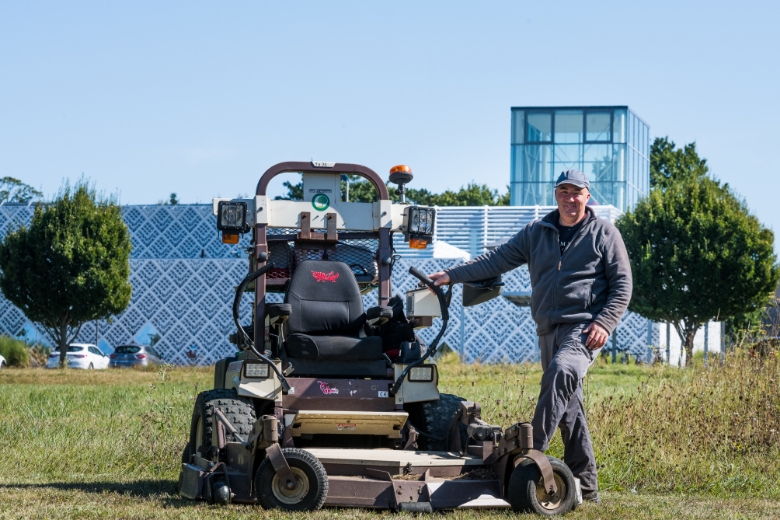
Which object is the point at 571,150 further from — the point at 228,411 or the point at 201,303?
the point at 228,411

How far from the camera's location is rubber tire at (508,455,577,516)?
5754mm

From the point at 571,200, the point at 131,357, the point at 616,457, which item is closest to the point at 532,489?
the point at 571,200

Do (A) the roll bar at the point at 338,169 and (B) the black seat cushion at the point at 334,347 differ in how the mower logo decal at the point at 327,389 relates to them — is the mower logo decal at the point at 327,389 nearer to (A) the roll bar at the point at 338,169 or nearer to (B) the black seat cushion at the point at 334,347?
(B) the black seat cushion at the point at 334,347

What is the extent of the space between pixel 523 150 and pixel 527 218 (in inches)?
292

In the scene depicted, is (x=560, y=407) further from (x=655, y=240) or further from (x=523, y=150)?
(x=523, y=150)

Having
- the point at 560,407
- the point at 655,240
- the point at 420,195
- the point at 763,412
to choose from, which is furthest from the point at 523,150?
the point at 560,407

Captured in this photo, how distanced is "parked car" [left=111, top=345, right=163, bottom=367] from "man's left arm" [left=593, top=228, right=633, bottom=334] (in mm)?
30546

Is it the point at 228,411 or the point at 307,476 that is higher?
the point at 228,411

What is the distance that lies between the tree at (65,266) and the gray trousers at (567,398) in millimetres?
27906

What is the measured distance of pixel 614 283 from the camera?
21.0ft

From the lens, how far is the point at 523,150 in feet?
144

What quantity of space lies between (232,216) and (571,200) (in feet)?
7.82

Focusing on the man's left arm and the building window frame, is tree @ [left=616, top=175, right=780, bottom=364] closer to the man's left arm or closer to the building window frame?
the building window frame

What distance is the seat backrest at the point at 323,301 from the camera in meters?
7.36
